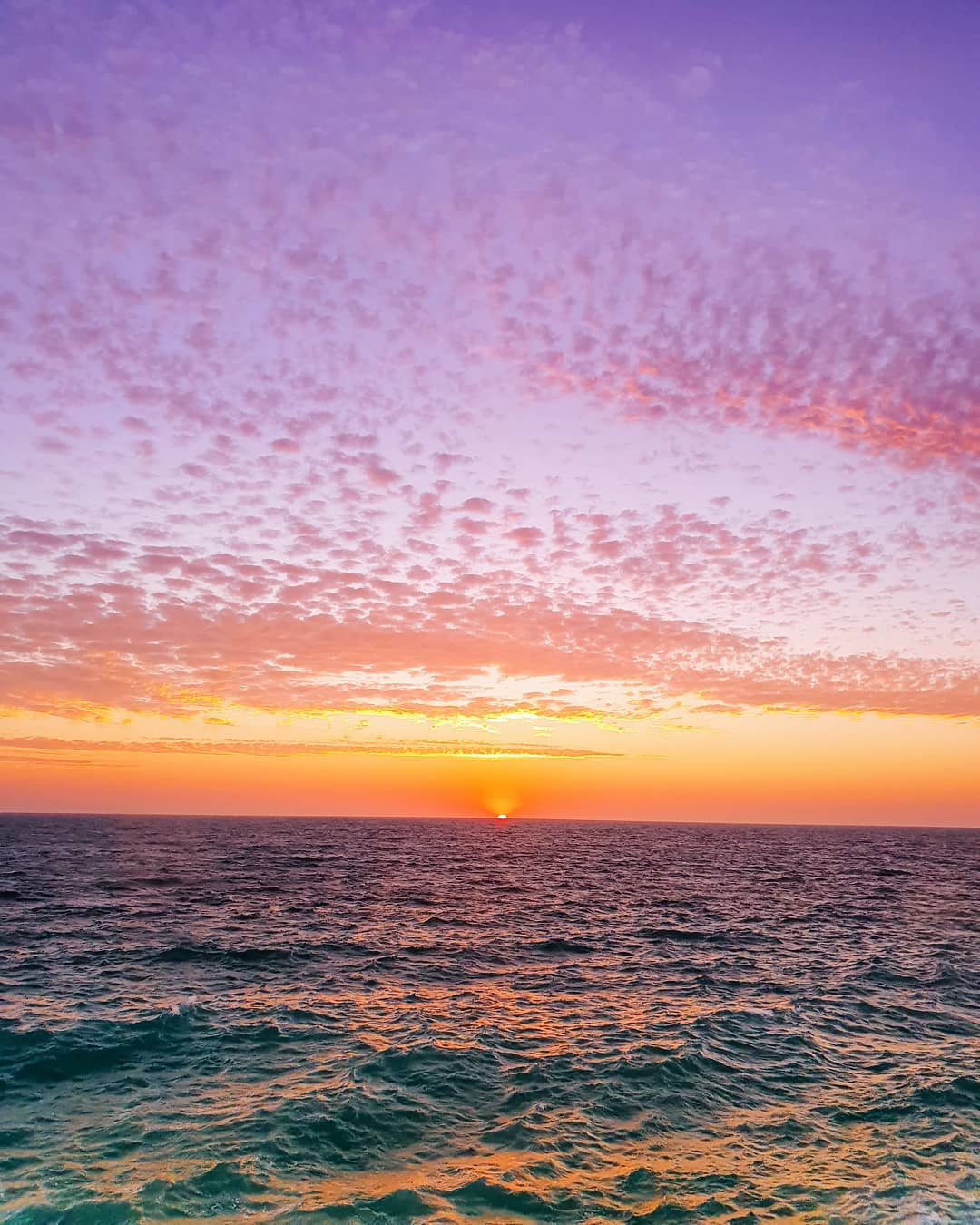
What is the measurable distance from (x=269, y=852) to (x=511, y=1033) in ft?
265

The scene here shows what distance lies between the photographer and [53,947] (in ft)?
102

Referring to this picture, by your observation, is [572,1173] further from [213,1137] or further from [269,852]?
[269,852]

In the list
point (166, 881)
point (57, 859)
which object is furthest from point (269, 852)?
point (166, 881)

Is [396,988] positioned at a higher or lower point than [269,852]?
higher

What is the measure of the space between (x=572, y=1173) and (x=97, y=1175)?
8.35 meters

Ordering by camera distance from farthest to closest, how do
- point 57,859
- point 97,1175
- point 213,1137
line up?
point 57,859 → point 213,1137 → point 97,1175

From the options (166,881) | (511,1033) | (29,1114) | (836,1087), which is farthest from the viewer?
(166,881)

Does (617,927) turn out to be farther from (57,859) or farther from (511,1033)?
(57,859)

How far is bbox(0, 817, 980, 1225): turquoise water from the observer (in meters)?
13.0

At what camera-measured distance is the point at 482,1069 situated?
1862 centimetres

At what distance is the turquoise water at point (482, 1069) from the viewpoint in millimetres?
13000

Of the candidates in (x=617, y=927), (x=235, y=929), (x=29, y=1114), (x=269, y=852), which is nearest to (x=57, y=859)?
(x=269, y=852)

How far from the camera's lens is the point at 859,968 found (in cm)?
3011

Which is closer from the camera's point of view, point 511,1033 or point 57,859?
point 511,1033
